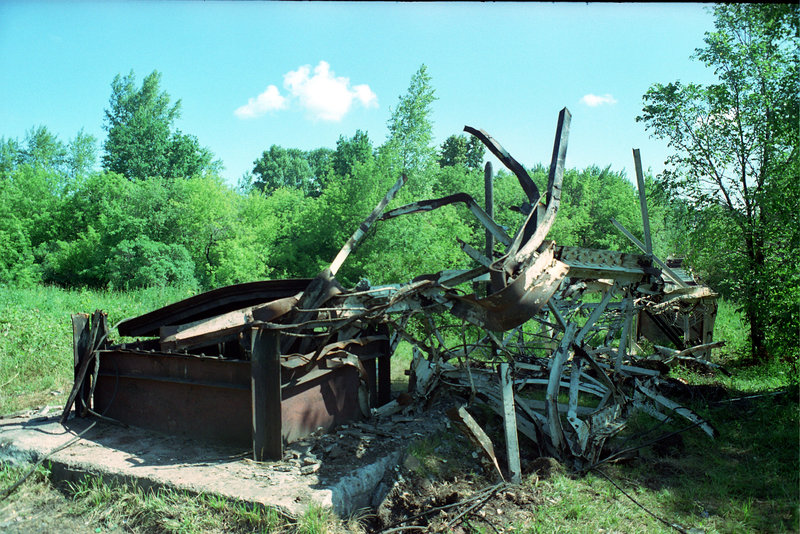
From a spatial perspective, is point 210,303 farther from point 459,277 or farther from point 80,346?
point 459,277

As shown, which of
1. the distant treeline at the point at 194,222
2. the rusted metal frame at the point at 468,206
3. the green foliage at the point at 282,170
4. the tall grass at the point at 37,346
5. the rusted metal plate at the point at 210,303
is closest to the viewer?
the rusted metal frame at the point at 468,206

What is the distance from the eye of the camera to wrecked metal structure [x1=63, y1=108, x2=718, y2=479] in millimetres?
5262

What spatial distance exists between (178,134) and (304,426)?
35.6 m

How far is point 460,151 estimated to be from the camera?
5450 cm

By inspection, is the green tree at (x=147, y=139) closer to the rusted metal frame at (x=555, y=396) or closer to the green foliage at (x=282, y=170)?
the green foliage at (x=282, y=170)

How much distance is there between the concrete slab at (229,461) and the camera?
16.3 feet

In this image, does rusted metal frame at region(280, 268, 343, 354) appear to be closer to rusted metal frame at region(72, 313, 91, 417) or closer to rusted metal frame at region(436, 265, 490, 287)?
rusted metal frame at region(436, 265, 490, 287)

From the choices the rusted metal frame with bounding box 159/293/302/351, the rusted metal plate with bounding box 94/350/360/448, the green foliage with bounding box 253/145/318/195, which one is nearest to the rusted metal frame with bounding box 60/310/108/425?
the rusted metal plate with bounding box 94/350/360/448

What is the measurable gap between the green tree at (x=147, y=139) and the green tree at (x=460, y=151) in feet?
85.6

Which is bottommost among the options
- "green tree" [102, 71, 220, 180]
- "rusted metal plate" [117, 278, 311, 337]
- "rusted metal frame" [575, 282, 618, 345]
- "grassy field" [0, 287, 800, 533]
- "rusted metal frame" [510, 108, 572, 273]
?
"grassy field" [0, 287, 800, 533]

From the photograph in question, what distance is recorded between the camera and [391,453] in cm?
607

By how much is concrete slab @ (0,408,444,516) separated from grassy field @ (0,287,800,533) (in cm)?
16


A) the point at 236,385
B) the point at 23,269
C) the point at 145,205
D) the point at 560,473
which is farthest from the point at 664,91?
the point at 23,269

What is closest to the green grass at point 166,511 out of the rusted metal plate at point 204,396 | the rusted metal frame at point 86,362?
the rusted metal plate at point 204,396
